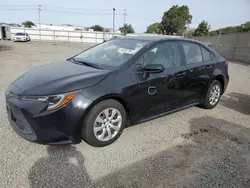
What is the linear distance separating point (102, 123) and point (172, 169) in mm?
1087

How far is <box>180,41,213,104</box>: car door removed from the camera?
3.92 meters

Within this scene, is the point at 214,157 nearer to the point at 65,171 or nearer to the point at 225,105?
the point at 65,171

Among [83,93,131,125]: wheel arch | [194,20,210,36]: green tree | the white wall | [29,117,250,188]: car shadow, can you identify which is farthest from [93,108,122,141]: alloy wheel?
[194,20,210,36]: green tree

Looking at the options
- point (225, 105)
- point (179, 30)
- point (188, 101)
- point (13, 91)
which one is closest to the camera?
point (13, 91)

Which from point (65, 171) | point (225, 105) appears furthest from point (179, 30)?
point (65, 171)

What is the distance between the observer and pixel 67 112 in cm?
253

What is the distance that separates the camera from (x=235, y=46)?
17875 millimetres

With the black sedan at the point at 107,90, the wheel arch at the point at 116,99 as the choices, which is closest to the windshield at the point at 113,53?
the black sedan at the point at 107,90

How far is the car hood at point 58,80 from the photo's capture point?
2598 millimetres

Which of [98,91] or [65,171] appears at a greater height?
[98,91]

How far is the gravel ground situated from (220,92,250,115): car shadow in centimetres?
128

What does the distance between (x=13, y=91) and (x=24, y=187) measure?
1.26 metres

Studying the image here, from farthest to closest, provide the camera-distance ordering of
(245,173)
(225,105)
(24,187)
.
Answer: (225,105) → (245,173) → (24,187)

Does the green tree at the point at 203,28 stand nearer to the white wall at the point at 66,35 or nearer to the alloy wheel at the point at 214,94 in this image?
the white wall at the point at 66,35
